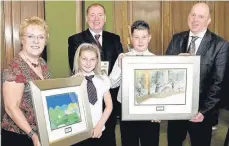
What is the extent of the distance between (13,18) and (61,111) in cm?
300

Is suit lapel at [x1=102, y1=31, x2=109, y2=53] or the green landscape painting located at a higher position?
suit lapel at [x1=102, y1=31, x2=109, y2=53]

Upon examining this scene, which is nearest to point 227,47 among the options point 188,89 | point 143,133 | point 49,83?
point 188,89

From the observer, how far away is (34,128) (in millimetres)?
1677

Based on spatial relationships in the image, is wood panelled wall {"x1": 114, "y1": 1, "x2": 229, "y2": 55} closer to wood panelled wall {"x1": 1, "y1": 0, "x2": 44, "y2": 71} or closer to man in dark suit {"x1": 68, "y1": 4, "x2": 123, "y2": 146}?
wood panelled wall {"x1": 1, "y1": 0, "x2": 44, "y2": 71}

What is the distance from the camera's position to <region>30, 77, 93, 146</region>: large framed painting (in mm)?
1571

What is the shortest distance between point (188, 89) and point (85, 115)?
2.38 ft

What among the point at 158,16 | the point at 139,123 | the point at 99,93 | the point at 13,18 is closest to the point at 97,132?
the point at 99,93

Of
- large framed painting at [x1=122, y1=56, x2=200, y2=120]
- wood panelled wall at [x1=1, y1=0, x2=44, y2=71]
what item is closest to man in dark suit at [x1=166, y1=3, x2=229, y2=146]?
large framed painting at [x1=122, y1=56, x2=200, y2=120]

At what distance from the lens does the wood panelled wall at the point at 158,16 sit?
4.84 m

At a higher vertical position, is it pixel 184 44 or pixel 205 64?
pixel 184 44

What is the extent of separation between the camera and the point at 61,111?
169 centimetres

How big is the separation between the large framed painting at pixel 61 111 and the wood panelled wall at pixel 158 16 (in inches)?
123

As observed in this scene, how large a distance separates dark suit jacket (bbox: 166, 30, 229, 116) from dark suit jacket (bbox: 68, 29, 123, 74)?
74cm

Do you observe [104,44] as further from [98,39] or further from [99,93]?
[99,93]
